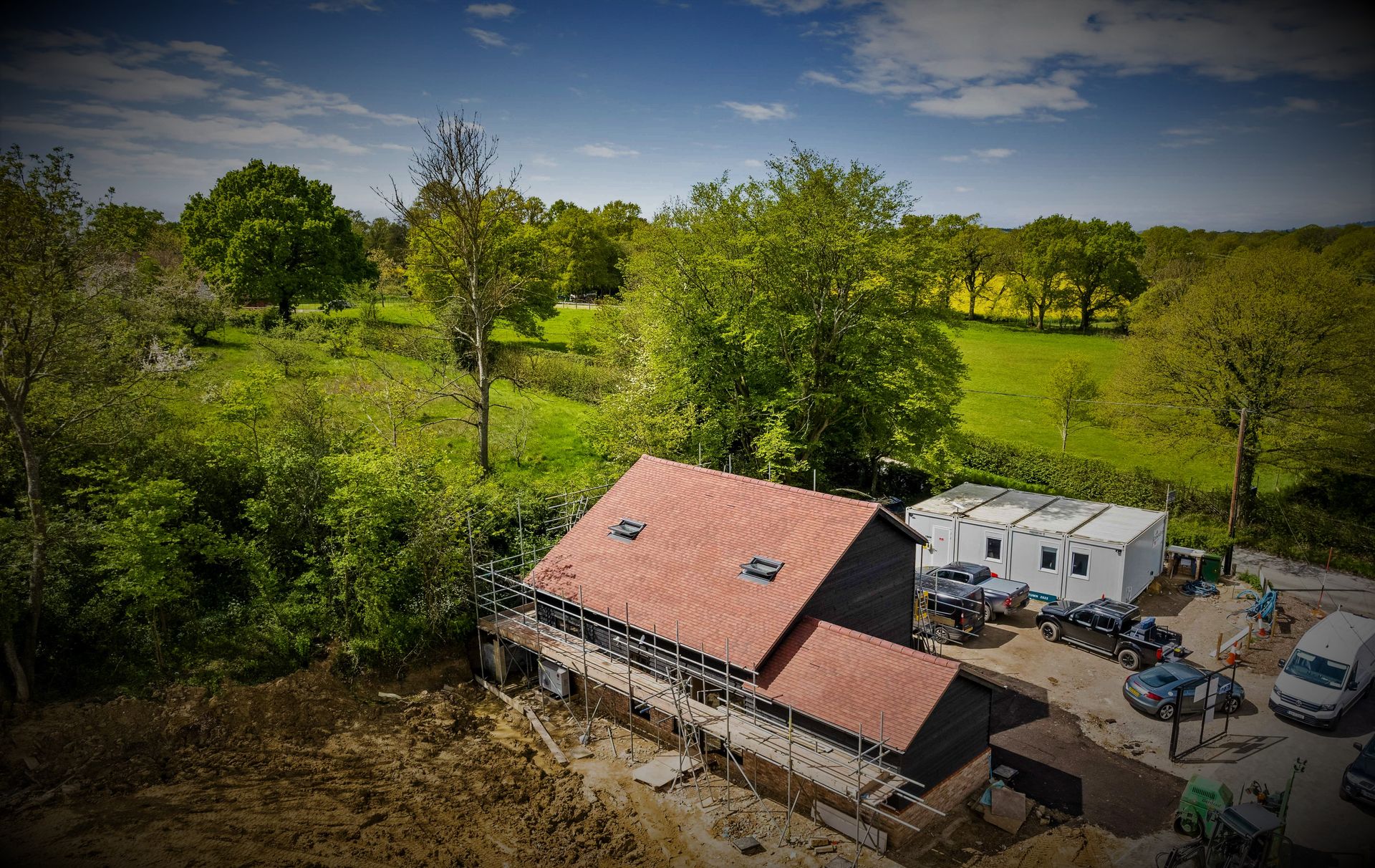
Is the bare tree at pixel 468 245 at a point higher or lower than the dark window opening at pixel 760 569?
higher

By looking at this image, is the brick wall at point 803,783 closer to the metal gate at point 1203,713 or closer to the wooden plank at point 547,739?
the wooden plank at point 547,739

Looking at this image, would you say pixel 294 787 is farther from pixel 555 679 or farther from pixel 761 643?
pixel 761 643

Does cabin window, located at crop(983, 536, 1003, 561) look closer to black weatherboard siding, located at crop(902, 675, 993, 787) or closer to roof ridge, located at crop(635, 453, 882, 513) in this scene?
roof ridge, located at crop(635, 453, 882, 513)

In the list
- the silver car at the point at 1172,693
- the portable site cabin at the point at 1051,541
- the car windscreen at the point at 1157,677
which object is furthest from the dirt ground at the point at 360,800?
the portable site cabin at the point at 1051,541

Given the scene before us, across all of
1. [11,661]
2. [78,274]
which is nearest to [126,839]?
[11,661]

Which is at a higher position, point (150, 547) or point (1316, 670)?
point (150, 547)

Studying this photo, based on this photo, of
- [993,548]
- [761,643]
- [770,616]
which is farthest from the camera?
A: [993,548]

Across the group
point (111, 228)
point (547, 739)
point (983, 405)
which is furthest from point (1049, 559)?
point (111, 228)
